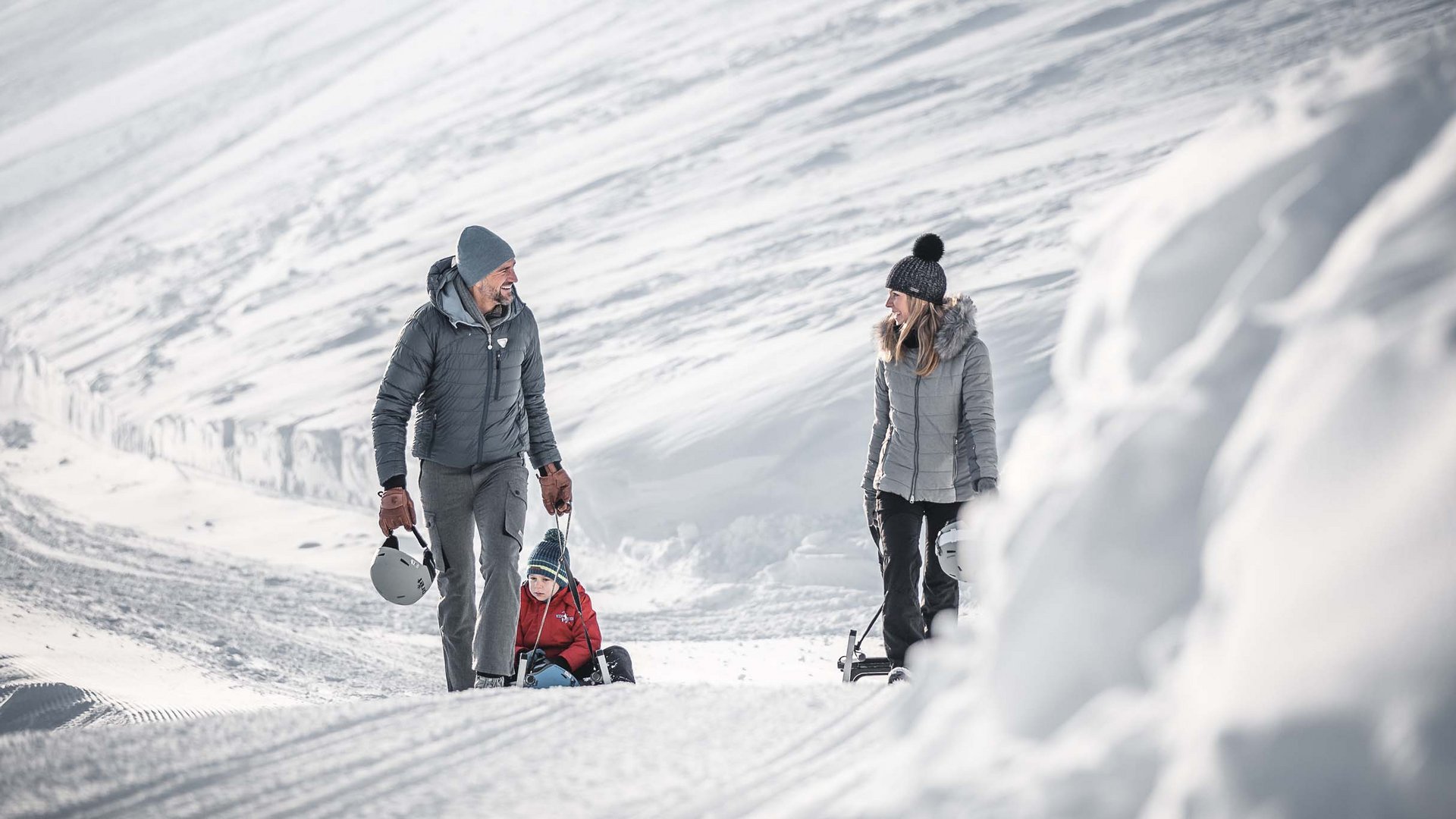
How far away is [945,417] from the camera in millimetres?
3623

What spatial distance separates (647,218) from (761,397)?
Answer: 18.3ft

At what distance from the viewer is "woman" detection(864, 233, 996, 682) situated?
358 cm

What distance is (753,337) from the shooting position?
Answer: 9.68m

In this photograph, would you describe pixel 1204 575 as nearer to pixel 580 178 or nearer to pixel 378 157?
pixel 580 178

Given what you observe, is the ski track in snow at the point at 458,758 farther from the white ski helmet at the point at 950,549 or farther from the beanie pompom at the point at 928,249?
the beanie pompom at the point at 928,249

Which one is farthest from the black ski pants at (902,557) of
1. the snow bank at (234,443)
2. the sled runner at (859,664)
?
the snow bank at (234,443)

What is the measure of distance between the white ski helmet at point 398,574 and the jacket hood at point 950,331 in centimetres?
167

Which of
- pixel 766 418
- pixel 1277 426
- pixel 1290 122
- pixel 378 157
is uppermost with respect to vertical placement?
pixel 378 157

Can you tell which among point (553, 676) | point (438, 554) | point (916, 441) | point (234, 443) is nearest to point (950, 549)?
point (916, 441)

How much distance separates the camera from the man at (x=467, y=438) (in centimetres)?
354

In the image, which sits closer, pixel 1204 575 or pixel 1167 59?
pixel 1204 575

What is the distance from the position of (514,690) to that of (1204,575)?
1642 millimetres

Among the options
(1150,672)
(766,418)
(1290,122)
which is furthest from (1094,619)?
(766,418)

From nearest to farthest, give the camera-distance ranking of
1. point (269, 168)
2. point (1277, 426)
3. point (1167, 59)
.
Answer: point (1277, 426), point (1167, 59), point (269, 168)
